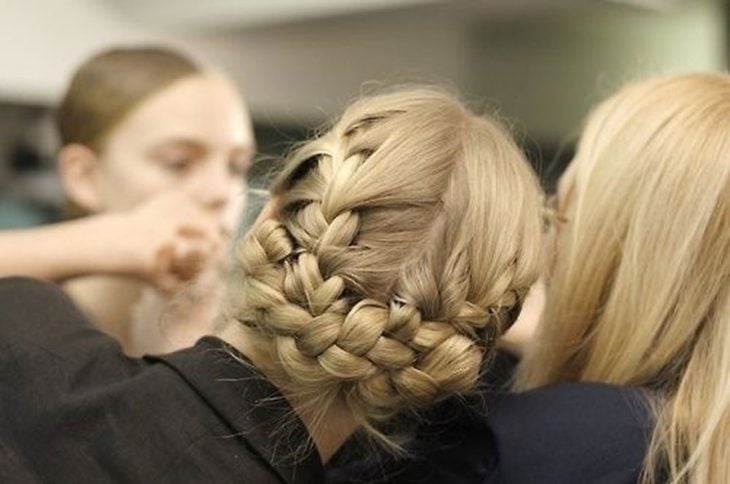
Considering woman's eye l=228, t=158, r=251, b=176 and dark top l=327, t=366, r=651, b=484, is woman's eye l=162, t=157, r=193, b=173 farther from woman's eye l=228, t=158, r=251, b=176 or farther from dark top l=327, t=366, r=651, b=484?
dark top l=327, t=366, r=651, b=484

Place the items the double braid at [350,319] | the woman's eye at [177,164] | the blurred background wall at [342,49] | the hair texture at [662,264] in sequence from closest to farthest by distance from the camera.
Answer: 1. the double braid at [350,319]
2. the hair texture at [662,264]
3. the woman's eye at [177,164]
4. the blurred background wall at [342,49]

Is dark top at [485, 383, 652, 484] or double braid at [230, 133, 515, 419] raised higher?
double braid at [230, 133, 515, 419]

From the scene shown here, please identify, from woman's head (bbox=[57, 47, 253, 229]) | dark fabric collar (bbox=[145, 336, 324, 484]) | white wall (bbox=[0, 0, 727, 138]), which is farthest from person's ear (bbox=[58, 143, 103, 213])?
white wall (bbox=[0, 0, 727, 138])

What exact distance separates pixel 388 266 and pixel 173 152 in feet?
2.37

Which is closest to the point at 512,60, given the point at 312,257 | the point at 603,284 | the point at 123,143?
the point at 123,143

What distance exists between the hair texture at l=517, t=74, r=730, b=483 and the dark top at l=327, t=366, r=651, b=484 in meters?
0.03

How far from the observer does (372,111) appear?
2.40 ft

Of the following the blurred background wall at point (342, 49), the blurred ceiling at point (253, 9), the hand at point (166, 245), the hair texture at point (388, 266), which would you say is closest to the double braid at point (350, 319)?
the hair texture at point (388, 266)

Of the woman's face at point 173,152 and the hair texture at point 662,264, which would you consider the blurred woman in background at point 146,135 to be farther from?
the hair texture at point 662,264

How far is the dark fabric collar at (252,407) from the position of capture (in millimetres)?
696

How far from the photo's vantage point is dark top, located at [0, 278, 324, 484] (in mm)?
669

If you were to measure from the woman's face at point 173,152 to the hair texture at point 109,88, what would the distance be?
12 mm

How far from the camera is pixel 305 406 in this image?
0.72 metres

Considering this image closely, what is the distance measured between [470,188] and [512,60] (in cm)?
249
